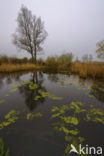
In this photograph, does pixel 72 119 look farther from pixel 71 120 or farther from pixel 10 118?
pixel 10 118

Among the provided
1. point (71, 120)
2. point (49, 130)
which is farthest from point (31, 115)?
point (71, 120)

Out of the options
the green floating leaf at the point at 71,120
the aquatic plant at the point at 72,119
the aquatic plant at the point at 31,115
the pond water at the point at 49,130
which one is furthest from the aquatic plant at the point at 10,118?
the green floating leaf at the point at 71,120

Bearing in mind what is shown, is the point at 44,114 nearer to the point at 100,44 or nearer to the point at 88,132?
the point at 88,132

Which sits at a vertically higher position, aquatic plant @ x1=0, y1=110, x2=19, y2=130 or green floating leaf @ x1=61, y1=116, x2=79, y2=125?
aquatic plant @ x1=0, y1=110, x2=19, y2=130

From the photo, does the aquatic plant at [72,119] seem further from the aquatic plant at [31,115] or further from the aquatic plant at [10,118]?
the aquatic plant at [10,118]

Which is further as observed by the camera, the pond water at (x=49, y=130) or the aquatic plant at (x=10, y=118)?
the aquatic plant at (x=10, y=118)

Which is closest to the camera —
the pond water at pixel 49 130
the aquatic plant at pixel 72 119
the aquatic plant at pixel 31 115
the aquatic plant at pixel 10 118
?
the pond water at pixel 49 130

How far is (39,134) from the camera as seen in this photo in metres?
1.29

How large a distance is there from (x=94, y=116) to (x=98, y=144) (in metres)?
0.67

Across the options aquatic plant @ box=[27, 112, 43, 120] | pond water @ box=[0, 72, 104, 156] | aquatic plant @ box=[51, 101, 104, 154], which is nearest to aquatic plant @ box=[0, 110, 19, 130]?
pond water @ box=[0, 72, 104, 156]

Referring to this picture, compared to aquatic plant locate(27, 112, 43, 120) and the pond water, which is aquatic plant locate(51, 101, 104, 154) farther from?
aquatic plant locate(27, 112, 43, 120)

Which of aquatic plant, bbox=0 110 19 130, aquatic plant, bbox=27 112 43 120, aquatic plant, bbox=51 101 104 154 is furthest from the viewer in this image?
aquatic plant, bbox=27 112 43 120

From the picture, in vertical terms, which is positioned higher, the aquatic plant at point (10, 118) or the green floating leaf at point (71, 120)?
the aquatic plant at point (10, 118)

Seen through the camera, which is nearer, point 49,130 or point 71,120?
point 49,130
